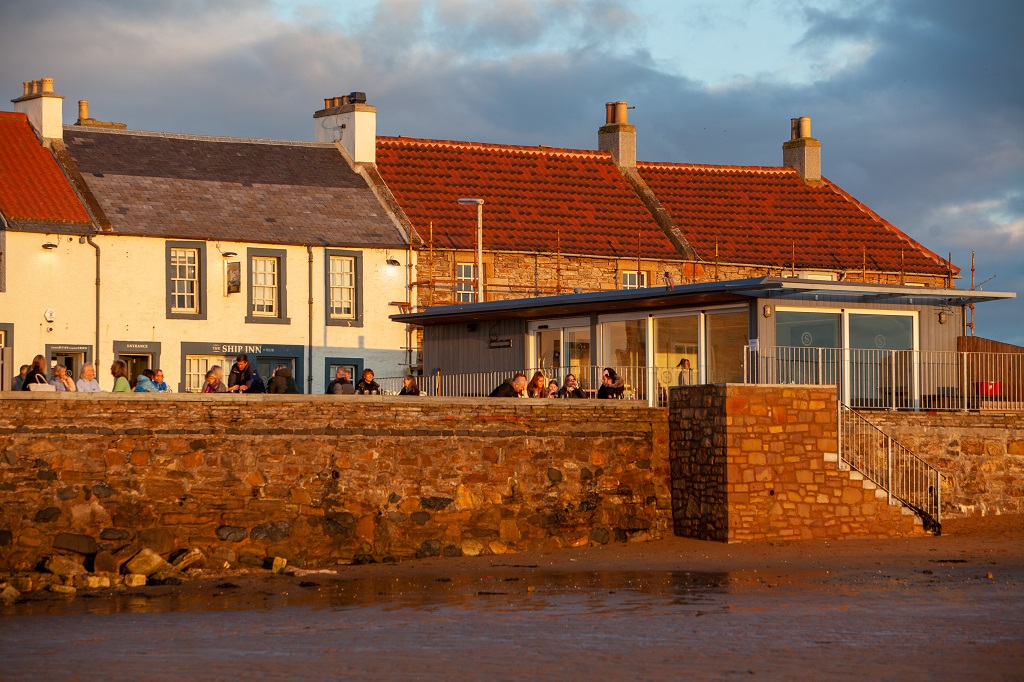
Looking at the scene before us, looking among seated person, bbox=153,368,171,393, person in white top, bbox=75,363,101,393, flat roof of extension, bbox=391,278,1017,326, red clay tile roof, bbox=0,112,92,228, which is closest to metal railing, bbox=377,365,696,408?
flat roof of extension, bbox=391,278,1017,326

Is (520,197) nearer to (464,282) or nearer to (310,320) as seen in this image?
(464,282)

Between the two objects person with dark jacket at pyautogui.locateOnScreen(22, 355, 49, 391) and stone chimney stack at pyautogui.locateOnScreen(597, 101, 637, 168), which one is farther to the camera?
stone chimney stack at pyautogui.locateOnScreen(597, 101, 637, 168)

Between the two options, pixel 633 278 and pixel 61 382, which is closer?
pixel 61 382

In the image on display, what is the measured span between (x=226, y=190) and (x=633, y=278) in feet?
34.2

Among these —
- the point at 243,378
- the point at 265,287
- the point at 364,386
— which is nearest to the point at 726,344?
the point at 364,386

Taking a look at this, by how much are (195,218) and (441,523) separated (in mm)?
14428

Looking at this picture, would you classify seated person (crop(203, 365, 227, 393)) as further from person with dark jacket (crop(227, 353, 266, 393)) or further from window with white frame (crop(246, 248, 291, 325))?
window with white frame (crop(246, 248, 291, 325))

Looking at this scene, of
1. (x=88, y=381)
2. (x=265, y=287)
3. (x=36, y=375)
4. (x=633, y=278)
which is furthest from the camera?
(x=633, y=278)

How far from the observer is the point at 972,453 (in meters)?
31.8

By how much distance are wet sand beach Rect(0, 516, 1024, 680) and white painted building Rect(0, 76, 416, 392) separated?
1361 centimetres

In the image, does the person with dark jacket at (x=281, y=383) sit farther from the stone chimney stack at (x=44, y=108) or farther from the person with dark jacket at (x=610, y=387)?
the stone chimney stack at (x=44, y=108)

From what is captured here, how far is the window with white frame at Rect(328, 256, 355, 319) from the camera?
4131 centimetres

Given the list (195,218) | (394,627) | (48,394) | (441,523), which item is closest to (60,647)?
(394,627)

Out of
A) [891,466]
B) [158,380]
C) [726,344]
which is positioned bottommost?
[891,466]
